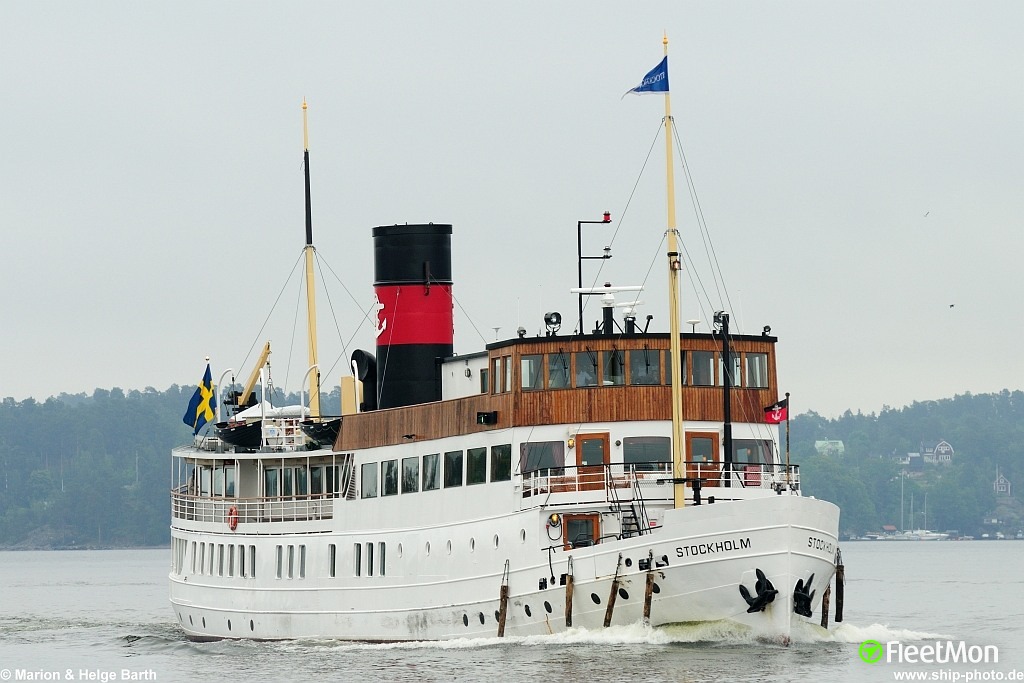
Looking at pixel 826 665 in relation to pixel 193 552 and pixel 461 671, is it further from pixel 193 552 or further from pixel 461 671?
pixel 193 552

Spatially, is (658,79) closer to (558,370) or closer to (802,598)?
(558,370)

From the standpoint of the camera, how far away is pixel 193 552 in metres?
56.0

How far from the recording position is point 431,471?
4741cm

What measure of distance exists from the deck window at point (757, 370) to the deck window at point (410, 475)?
854 centimetres

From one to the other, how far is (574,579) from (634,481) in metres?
2.62

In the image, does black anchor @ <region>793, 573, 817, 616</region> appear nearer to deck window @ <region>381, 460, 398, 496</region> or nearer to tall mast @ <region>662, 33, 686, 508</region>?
tall mast @ <region>662, 33, 686, 508</region>

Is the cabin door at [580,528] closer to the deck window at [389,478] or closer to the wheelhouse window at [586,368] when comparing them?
the wheelhouse window at [586,368]

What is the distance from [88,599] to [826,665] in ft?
211

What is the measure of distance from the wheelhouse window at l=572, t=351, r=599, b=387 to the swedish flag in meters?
16.1

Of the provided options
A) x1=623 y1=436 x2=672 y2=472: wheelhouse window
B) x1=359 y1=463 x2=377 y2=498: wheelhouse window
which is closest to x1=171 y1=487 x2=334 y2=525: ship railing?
x1=359 y1=463 x2=377 y2=498: wheelhouse window

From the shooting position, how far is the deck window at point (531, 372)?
44.3m

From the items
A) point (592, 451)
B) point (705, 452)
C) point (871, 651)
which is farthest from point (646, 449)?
point (871, 651)

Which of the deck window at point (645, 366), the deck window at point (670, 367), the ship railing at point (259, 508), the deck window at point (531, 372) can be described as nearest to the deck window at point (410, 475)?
the ship railing at point (259, 508)

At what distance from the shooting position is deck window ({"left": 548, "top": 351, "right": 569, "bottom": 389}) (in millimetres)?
44156
